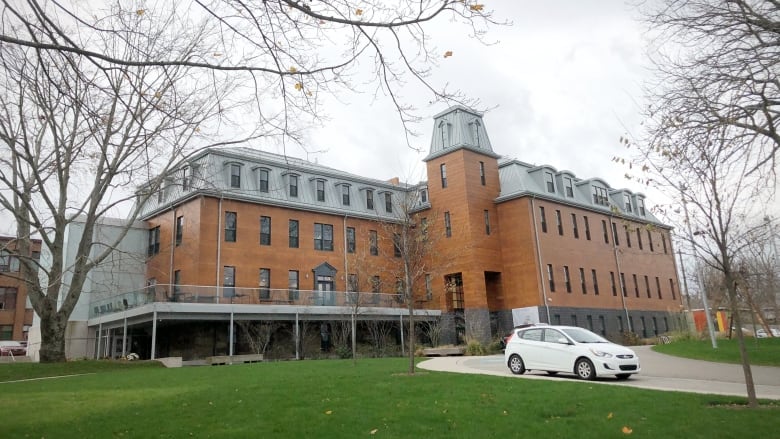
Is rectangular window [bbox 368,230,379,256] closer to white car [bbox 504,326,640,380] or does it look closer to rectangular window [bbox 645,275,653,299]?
white car [bbox 504,326,640,380]

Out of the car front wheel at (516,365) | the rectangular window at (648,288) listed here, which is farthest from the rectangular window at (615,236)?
→ the car front wheel at (516,365)

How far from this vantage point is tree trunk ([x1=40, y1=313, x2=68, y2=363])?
2225 centimetres

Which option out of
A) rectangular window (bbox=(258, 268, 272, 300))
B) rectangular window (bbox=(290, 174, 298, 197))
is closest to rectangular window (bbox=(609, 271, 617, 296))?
rectangular window (bbox=(290, 174, 298, 197))

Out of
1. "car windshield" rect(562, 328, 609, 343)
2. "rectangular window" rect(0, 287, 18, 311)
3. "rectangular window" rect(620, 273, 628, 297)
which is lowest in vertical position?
"car windshield" rect(562, 328, 609, 343)

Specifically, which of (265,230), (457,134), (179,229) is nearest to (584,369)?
(265,230)

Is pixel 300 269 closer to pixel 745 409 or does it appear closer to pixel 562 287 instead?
pixel 562 287

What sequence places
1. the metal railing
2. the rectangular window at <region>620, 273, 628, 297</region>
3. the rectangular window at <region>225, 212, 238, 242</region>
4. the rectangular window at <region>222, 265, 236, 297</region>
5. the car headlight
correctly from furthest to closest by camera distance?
the rectangular window at <region>620, 273, 628, 297</region> → the rectangular window at <region>225, 212, 238, 242</region> → the rectangular window at <region>222, 265, 236, 297</region> → the metal railing → the car headlight

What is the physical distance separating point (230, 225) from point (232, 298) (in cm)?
562

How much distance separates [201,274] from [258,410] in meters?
22.1

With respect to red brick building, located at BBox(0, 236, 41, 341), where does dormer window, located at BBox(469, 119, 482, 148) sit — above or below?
above

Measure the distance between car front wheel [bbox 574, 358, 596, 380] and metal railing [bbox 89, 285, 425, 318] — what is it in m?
10.5

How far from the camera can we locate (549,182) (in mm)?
39625

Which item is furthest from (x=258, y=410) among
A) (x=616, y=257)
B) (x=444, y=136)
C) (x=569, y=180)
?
(x=616, y=257)

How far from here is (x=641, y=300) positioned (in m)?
44.1
